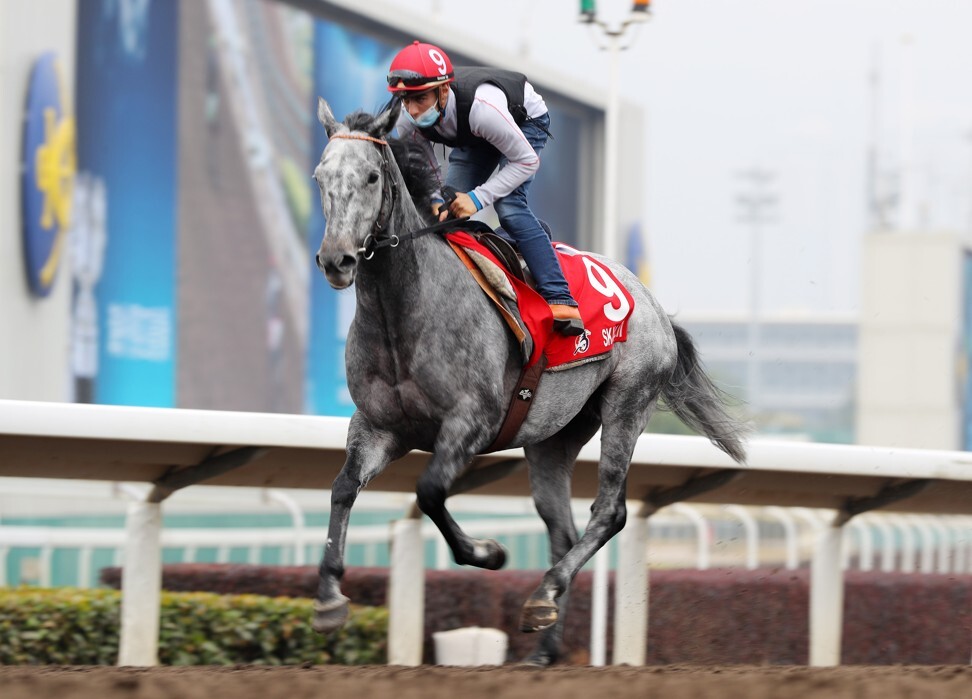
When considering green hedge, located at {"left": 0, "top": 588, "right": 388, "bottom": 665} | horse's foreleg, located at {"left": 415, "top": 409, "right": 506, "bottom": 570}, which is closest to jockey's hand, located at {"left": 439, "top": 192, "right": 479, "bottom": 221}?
horse's foreleg, located at {"left": 415, "top": 409, "right": 506, "bottom": 570}

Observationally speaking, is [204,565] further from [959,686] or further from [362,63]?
[362,63]

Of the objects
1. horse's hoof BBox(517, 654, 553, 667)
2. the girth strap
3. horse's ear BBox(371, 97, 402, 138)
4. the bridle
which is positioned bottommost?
horse's hoof BBox(517, 654, 553, 667)

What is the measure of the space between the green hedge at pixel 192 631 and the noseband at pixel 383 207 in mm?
2295

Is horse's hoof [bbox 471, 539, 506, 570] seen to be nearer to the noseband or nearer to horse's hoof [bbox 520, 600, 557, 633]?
horse's hoof [bbox 520, 600, 557, 633]

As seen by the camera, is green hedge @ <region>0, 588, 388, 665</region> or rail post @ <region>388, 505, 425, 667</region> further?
rail post @ <region>388, 505, 425, 667</region>

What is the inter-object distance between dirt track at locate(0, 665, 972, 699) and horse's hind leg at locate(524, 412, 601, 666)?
1.50m

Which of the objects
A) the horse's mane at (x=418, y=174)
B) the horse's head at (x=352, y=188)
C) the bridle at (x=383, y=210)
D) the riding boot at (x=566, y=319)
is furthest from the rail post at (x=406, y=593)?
the horse's head at (x=352, y=188)

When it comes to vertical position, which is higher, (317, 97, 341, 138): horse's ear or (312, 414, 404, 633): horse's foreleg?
(317, 97, 341, 138): horse's ear

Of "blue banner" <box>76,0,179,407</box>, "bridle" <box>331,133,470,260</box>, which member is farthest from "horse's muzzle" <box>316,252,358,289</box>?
"blue banner" <box>76,0,179,407</box>

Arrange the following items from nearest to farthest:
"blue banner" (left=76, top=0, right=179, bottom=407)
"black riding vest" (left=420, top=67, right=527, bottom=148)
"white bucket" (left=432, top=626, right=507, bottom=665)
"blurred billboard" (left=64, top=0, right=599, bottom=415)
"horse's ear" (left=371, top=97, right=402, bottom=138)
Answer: "horse's ear" (left=371, top=97, right=402, bottom=138), "black riding vest" (left=420, top=67, right=527, bottom=148), "white bucket" (left=432, top=626, right=507, bottom=665), "blue banner" (left=76, top=0, right=179, bottom=407), "blurred billboard" (left=64, top=0, right=599, bottom=415)

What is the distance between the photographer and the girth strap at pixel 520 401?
15.1ft

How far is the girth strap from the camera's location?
4602mm

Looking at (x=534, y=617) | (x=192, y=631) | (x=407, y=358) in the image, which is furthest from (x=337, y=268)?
(x=192, y=631)

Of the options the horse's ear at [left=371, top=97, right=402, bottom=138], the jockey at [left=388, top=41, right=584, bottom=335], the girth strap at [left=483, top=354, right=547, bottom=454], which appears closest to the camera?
the horse's ear at [left=371, top=97, right=402, bottom=138]
